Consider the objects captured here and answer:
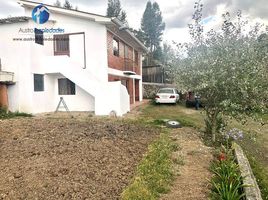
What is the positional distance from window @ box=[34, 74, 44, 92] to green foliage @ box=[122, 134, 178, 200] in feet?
34.9

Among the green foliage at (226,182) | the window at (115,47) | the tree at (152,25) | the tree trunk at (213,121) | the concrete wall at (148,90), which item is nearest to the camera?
the green foliage at (226,182)

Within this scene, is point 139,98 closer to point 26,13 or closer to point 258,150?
point 26,13

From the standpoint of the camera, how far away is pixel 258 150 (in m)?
9.32

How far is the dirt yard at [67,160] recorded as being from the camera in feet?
15.5

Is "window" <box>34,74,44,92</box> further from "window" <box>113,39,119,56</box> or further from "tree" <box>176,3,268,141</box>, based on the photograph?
"tree" <box>176,3,268,141</box>

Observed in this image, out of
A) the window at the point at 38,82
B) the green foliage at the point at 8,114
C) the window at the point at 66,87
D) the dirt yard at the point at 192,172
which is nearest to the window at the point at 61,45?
the window at the point at 66,87

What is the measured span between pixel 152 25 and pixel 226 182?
59.5 m

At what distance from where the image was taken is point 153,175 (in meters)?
5.58

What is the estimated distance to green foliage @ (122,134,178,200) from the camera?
471 centimetres

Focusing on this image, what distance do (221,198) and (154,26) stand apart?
197ft

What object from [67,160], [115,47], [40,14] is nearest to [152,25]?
[115,47]

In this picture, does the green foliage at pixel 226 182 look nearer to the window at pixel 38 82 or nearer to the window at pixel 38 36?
the window at pixel 38 82

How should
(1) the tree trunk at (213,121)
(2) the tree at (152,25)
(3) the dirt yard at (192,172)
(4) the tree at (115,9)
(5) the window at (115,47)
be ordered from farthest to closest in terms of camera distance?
(2) the tree at (152,25), (4) the tree at (115,9), (5) the window at (115,47), (1) the tree trunk at (213,121), (3) the dirt yard at (192,172)

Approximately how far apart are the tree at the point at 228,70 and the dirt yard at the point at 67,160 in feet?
8.41
